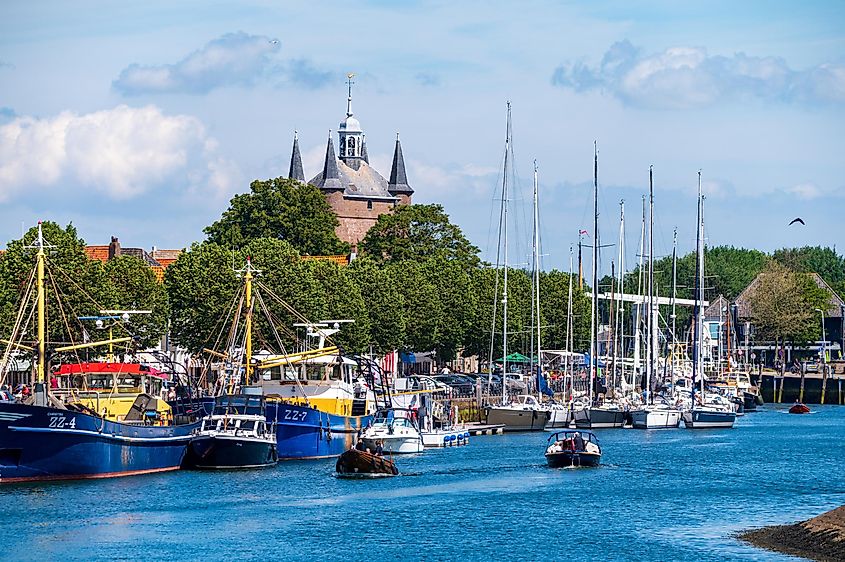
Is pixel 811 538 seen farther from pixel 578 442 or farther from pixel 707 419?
pixel 707 419

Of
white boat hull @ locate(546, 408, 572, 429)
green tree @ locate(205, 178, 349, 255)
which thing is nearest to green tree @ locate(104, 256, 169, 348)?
white boat hull @ locate(546, 408, 572, 429)

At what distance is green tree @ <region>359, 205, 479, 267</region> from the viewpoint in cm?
17325

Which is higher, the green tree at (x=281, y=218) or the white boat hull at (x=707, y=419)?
the green tree at (x=281, y=218)

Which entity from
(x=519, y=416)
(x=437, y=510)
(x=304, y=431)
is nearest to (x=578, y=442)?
(x=304, y=431)

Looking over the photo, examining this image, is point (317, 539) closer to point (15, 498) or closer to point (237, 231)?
point (15, 498)

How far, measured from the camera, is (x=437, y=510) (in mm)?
68750

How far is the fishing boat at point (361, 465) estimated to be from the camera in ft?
258

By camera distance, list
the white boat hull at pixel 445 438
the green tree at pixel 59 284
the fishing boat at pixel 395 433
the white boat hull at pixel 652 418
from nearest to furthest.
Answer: the fishing boat at pixel 395 433
the white boat hull at pixel 445 438
the green tree at pixel 59 284
the white boat hull at pixel 652 418

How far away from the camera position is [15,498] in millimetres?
68625

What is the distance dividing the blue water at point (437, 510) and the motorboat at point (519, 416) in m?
17.9

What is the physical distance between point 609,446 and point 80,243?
34265mm

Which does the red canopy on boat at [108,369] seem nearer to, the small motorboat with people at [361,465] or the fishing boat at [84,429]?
the fishing boat at [84,429]

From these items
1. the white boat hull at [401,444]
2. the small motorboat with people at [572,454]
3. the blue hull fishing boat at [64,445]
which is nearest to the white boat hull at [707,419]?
the white boat hull at [401,444]

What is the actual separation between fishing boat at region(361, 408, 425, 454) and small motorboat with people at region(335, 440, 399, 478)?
8.07 meters
